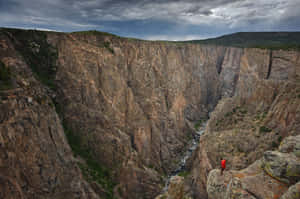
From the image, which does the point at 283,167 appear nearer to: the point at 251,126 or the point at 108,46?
the point at 251,126

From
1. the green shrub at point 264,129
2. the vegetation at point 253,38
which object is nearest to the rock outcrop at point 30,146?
the green shrub at point 264,129

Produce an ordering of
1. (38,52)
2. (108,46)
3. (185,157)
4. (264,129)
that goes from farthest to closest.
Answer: (185,157) < (108,46) < (38,52) < (264,129)

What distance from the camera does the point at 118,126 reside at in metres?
28.4

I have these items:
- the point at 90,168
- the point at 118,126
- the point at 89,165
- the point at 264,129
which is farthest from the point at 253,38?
the point at 90,168

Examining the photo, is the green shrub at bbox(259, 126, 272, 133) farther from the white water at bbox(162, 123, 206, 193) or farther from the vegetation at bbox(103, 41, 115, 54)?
the vegetation at bbox(103, 41, 115, 54)

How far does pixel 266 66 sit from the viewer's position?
147 feet

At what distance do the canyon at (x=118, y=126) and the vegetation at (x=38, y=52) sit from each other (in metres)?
0.13

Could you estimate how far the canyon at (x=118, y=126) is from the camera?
14.8 meters

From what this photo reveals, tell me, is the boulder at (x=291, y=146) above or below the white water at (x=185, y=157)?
above

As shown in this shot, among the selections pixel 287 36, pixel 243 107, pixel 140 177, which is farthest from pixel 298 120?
pixel 287 36

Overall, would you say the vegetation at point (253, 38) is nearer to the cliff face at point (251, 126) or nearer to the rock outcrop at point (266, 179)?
the cliff face at point (251, 126)

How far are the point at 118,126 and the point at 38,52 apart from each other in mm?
15063

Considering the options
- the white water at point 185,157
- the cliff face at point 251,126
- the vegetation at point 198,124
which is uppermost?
the cliff face at point 251,126

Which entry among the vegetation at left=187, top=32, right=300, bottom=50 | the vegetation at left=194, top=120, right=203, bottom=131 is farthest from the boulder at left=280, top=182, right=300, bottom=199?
the vegetation at left=187, top=32, right=300, bottom=50
